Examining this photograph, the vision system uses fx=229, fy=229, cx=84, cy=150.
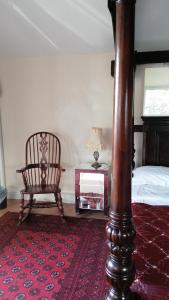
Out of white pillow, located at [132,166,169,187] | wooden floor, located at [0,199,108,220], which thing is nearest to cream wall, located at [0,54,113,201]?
wooden floor, located at [0,199,108,220]

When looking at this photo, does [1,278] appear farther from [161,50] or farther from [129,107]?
[161,50]

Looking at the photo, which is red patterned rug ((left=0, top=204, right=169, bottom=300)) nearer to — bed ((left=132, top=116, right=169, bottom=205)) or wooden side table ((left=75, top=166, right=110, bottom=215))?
wooden side table ((left=75, top=166, right=110, bottom=215))

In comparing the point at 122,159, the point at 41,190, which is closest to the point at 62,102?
the point at 41,190

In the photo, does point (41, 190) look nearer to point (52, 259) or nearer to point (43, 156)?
point (43, 156)

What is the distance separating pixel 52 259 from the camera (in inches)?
82.3

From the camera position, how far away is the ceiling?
221 cm

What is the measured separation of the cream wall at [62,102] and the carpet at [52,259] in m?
0.84

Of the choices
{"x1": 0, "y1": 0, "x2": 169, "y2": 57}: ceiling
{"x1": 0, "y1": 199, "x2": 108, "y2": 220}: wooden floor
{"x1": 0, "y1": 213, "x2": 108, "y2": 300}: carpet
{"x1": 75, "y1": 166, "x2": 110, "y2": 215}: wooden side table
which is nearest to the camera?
{"x1": 0, "y1": 213, "x2": 108, "y2": 300}: carpet

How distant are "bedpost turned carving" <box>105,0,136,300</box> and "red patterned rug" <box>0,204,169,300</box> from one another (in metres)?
0.22

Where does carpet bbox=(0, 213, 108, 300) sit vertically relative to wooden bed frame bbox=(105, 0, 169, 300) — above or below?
below

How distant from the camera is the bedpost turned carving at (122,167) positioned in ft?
2.64

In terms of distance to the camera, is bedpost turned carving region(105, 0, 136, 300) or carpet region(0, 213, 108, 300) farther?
carpet region(0, 213, 108, 300)

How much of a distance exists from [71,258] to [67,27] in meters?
2.44

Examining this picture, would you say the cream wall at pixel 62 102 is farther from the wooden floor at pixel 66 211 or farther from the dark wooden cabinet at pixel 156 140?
the dark wooden cabinet at pixel 156 140
